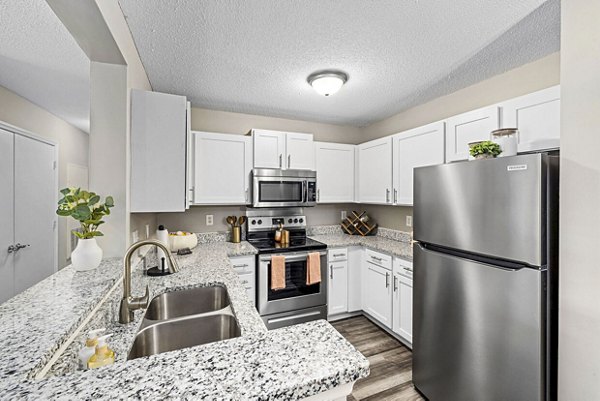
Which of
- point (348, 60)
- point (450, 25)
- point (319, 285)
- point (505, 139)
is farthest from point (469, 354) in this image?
point (348, 60)

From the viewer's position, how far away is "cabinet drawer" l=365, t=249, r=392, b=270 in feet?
8.50

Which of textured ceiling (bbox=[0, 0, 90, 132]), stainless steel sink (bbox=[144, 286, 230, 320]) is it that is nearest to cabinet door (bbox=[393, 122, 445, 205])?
stainless steel sink (bbox=[144, 286, 230, 320])

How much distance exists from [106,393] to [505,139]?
203 centimetres

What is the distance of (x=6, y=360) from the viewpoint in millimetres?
584

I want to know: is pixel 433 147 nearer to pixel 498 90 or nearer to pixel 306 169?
pixel 498 90

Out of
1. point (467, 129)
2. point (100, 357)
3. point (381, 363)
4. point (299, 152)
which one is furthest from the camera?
point (299, 152)

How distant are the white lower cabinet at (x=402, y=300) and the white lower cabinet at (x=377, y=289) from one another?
82 mm

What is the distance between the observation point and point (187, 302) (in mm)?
1521

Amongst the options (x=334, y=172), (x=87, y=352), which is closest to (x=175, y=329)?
(x=87, y=352)

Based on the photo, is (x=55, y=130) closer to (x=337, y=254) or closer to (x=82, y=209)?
(x=82, y=209)

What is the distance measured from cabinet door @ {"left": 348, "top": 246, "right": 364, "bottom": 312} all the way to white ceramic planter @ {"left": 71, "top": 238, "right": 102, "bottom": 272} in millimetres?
2333

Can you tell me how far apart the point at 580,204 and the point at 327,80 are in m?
1.72

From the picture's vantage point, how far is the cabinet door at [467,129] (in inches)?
75.1

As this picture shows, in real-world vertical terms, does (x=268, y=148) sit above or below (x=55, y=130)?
below
